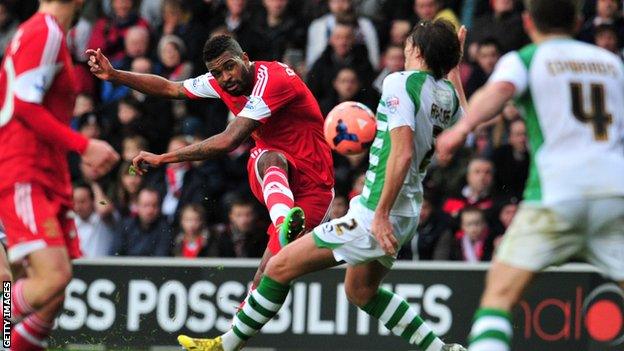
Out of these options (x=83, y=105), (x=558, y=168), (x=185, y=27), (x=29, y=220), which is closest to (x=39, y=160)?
(x=29, y=220)

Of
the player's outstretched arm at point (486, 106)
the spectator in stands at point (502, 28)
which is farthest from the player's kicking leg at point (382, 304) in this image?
the spectator in stands at point (502, 28)

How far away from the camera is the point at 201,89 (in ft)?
35.2

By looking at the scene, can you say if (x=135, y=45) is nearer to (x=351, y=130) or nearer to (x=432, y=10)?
(x=432, y=10)

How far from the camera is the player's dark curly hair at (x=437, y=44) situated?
8.80 metres

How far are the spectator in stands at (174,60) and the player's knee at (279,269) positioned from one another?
7144 mm

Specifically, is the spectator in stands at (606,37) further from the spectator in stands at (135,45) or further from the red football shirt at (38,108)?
the red football shirt at (38,108)

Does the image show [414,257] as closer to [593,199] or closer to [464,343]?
[464,343]

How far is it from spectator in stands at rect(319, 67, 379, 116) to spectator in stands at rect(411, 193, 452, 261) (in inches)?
63.4

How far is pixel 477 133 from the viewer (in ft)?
48.8

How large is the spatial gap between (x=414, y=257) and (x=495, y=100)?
6.96 m

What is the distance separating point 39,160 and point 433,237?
20.5ft

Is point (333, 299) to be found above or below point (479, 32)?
below

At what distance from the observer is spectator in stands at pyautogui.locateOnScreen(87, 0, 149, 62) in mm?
17281

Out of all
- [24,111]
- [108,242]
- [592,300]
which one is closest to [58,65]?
[24,111]
